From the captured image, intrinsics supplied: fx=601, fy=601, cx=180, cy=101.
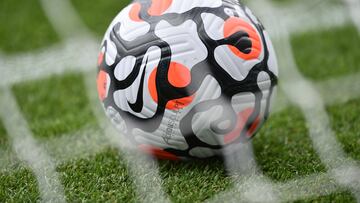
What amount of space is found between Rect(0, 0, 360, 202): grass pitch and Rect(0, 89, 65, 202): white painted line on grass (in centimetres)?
3

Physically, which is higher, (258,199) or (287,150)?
(258,199)

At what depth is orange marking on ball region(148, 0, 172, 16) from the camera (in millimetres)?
1948

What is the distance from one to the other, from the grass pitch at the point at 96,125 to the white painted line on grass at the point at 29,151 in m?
0.03

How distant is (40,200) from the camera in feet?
6.23

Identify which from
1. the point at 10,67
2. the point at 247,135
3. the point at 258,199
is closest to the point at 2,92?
the point at 10,67

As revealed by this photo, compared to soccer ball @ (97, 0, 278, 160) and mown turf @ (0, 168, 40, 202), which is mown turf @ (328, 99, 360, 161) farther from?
mown turf @ (0, 168, 40, 202)

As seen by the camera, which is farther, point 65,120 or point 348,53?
point 348,53

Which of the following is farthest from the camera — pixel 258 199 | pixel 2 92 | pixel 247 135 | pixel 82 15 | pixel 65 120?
pixel 82 15

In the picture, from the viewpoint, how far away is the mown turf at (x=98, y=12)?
12.2 feet

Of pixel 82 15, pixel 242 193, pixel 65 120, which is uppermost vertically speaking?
pixel 242 193

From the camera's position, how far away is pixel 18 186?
6.56ft

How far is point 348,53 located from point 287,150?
1.24 meters

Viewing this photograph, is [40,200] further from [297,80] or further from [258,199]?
[297,80]

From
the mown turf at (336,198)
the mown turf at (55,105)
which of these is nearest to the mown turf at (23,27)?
the mown turf at (55,105)
